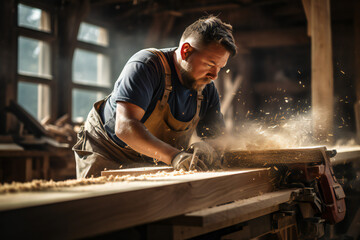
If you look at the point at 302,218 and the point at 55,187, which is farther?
the point at 302,218

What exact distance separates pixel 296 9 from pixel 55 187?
7.02m

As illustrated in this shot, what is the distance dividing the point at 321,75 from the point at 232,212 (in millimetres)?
2893

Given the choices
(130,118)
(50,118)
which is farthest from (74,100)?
(130,118)

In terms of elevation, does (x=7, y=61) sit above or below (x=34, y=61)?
below

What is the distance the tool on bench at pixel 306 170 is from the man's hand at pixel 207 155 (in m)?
0.10

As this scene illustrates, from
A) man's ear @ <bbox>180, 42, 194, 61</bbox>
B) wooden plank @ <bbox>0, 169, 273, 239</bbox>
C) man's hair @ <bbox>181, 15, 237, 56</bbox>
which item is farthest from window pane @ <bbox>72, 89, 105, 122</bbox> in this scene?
wooden plank @ <bbox>0, 169, 273, 239</bbox>

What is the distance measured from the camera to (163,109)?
101 inches

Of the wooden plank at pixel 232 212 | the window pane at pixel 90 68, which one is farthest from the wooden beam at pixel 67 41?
the wooden plank at pixel 232 212

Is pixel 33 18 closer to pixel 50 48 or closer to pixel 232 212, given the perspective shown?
pixel 50 48

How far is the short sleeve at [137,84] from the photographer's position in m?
2.24

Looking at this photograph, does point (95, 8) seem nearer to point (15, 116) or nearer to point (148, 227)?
point (15, 116)

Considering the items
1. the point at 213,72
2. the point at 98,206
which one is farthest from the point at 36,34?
the point at 98,206

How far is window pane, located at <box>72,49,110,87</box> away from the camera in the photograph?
7.64 metres

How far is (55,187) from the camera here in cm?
125
